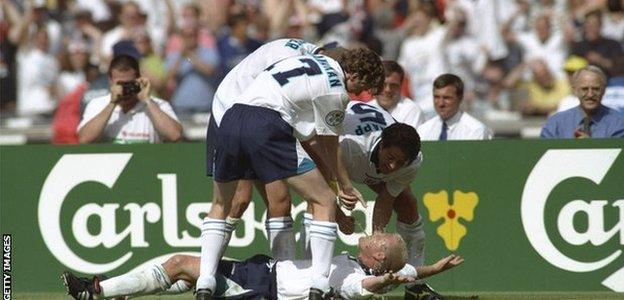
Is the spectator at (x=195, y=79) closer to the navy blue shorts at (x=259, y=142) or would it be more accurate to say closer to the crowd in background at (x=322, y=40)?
the crowd in background at (x=322, y=40)

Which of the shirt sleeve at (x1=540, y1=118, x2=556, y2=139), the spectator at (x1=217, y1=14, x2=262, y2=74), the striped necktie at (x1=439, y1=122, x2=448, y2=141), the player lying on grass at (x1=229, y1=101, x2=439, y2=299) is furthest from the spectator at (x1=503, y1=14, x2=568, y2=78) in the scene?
the player lying on grass at (x1=229, y1=101, x2=439, y2=299)

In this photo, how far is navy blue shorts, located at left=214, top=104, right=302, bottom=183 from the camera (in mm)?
10914

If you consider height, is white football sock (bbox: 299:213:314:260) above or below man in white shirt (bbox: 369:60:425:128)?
below

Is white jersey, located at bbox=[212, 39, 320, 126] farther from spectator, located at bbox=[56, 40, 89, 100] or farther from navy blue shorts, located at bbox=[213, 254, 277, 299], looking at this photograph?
spectator, located at bbox=[56, 40, 89, 100]

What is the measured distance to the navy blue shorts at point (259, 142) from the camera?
10914mm

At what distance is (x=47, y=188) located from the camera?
1404cm

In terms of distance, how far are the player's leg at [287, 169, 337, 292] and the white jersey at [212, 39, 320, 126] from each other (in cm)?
131

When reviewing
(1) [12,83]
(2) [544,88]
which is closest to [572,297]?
(2) [544,88]

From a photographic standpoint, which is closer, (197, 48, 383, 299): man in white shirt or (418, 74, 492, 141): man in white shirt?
(197, 48, 383, 299): man in white shirt

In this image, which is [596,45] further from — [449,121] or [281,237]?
[281,237]

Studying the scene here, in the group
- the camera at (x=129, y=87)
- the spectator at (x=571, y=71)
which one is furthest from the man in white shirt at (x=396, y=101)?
the camera at (x=129, y=87)

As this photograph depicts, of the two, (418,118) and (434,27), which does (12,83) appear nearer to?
(434,27)

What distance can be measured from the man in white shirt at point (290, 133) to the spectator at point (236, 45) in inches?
308

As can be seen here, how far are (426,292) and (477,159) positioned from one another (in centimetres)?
213
